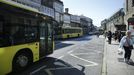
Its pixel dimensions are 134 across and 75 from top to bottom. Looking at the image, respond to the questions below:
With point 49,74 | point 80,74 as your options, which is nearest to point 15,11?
point 49,74

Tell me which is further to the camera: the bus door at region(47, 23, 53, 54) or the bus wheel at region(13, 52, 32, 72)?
the bus door at region(47, 23, 53, 54)

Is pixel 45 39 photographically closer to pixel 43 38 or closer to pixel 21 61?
pixel 43 38

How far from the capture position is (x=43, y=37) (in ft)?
41.3

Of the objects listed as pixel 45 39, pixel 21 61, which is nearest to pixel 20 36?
pixel 21 61

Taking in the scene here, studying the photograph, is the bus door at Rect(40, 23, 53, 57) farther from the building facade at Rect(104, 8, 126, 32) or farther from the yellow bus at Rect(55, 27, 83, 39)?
the yellow bus at Rect(55, 27, 83, 39)

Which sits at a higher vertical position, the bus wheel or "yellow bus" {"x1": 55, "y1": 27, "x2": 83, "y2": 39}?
"yellow bus" {"x1": 55, "y1": 27, "x2": 83, "y2": 39}

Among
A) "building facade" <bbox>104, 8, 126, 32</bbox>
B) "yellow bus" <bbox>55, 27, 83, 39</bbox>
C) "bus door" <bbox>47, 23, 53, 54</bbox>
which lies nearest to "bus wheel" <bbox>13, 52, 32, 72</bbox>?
"bus door" <bbox>47, 23, 53, 54</bbox>

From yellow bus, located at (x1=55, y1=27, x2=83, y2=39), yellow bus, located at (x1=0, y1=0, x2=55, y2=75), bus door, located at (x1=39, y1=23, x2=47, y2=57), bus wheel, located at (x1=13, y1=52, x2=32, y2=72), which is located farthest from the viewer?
yellow bus, located at (x1=55, y1=27, x2=83, y2=39)

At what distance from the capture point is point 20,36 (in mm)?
9750

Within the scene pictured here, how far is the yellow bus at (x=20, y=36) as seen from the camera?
28.0 feet

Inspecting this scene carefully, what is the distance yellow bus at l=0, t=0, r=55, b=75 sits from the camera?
8531 millimetres

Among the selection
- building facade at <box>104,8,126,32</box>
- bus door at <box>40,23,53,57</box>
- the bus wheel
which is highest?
building facade at <box>104,8,126,32</box>

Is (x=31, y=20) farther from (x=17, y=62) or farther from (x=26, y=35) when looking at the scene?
(x=17, y=62)

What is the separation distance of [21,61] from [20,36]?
1.16 m
